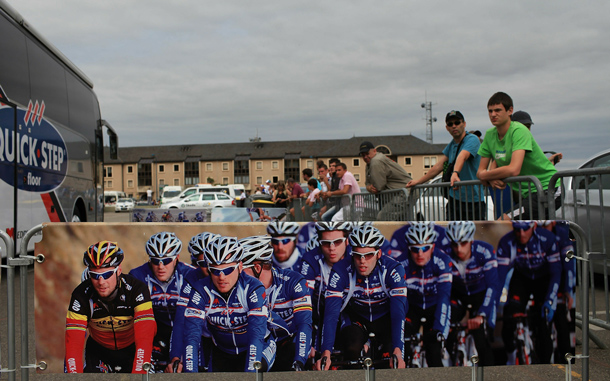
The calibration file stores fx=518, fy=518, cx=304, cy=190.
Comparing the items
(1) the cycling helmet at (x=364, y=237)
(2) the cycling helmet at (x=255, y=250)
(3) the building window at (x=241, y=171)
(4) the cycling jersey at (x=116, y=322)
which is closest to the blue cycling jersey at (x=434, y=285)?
(1) the cycling helmet at (x=364, y=237)

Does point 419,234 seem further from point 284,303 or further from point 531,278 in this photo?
point 284,303

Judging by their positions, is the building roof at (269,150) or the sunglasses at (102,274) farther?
the building roof at (269,150)

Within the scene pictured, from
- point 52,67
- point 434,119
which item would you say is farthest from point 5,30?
point 434,119

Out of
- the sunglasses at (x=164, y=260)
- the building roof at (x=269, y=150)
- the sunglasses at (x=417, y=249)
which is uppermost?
the building roof at (x=269, y=150)

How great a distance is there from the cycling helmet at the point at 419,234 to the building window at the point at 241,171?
114 meters

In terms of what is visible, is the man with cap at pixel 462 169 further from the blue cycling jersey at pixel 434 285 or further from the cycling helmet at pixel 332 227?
the cycling helmet at pixel 332 227

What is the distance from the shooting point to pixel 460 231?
10.3ft

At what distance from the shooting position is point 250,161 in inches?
4579

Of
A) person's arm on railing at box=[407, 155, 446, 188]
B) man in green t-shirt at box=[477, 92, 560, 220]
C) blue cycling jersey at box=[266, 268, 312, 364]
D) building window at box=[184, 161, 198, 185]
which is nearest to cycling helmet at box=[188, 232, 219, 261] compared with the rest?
blue cycling jersey at box=[266, 268, 312, 364]

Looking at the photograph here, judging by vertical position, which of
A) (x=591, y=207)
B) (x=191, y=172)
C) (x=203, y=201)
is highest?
(x=191, y=172)

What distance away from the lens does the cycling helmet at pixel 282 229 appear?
3.02 meters

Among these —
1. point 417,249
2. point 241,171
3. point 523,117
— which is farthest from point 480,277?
point 241,171

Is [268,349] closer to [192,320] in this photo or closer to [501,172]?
[192,320]

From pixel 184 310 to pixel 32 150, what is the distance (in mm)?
6817
